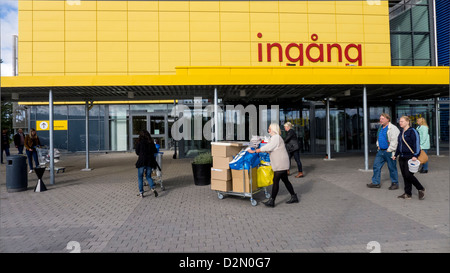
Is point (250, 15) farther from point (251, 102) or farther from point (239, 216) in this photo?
point (239, 216)

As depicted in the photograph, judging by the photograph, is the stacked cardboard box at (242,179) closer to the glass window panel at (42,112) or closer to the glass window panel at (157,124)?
the glass window panel at (157,124)

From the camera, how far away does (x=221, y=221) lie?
484cm

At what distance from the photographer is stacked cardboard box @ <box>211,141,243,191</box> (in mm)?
6047

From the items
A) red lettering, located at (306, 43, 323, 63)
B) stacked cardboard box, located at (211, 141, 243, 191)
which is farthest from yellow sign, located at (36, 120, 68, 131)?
stacked cardboard box, located at (211, 141, 243, 191)

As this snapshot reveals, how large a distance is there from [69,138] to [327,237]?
795 inches

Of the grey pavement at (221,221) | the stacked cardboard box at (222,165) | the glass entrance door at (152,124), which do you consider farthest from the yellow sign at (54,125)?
the stacked cardboard box at (222,165)

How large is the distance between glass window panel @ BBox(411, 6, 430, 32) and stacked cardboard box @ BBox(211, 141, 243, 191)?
19.8m

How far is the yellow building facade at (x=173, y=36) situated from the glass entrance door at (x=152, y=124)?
4.20m

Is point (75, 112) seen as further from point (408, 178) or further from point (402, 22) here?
point (402, 22)

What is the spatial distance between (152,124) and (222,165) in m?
15.4

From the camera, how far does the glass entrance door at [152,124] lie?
2052cm

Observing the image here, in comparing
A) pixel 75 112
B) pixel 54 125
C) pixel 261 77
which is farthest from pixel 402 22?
pixel 54 125

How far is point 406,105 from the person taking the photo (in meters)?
17.3

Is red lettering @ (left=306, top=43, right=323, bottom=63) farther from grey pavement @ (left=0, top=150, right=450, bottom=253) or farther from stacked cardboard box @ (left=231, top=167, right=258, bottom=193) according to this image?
stacked cardboard box @ (left=231, top=167, right=258, bottom=193)
